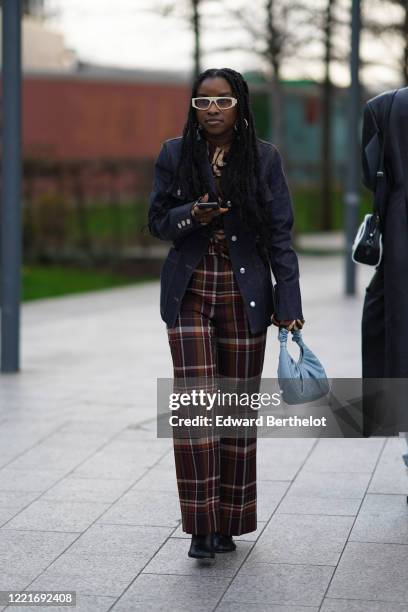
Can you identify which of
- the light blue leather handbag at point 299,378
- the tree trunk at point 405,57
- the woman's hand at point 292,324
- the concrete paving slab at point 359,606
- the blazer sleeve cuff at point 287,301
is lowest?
the concrete paving slab at point 359,606

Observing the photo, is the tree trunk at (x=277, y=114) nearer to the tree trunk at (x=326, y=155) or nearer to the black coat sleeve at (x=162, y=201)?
the tree trunk at (x=326, y=155)

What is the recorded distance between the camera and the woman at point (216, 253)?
4602 mm

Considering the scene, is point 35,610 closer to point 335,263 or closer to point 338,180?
point 335,263

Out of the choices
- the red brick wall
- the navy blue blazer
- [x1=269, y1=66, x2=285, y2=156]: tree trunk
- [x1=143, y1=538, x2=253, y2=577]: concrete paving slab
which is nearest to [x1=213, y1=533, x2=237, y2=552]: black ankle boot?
[x1=143, y1=538, x2=253, y2=577]: concrete paving slab

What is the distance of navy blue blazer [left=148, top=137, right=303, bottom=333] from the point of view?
462cm

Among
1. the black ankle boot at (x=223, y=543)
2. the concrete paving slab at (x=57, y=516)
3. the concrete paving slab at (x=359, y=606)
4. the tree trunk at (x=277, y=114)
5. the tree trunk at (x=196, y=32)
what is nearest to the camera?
the concrete paving slab at (x=359, y=606)

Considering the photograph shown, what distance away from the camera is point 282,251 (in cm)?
466

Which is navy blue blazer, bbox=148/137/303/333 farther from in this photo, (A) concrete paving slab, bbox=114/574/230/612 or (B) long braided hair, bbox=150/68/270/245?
(A) concrete paving slab, bbox=114/574/230/612

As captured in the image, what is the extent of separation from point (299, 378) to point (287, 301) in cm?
28

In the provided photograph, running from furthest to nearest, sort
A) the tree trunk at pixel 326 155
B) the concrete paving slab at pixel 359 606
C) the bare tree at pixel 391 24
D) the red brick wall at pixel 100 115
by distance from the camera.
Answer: the red brick wall at pixel 100 115 → the tree trunk at pixel 326 155 → the bare tree at pixel 391 24 → the concrete paving slab at pixel 359 606

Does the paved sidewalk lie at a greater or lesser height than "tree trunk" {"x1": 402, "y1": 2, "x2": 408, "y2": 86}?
lesser

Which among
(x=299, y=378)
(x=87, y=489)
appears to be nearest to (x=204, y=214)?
(x=299, y=378)

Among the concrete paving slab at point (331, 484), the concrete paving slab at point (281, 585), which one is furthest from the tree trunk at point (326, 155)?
the concrete paving slab at point (281, 585)

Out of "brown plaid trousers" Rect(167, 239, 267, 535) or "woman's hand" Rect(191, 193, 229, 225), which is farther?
"brown plaid trousers" Rect(167, 239, 267, 535)
